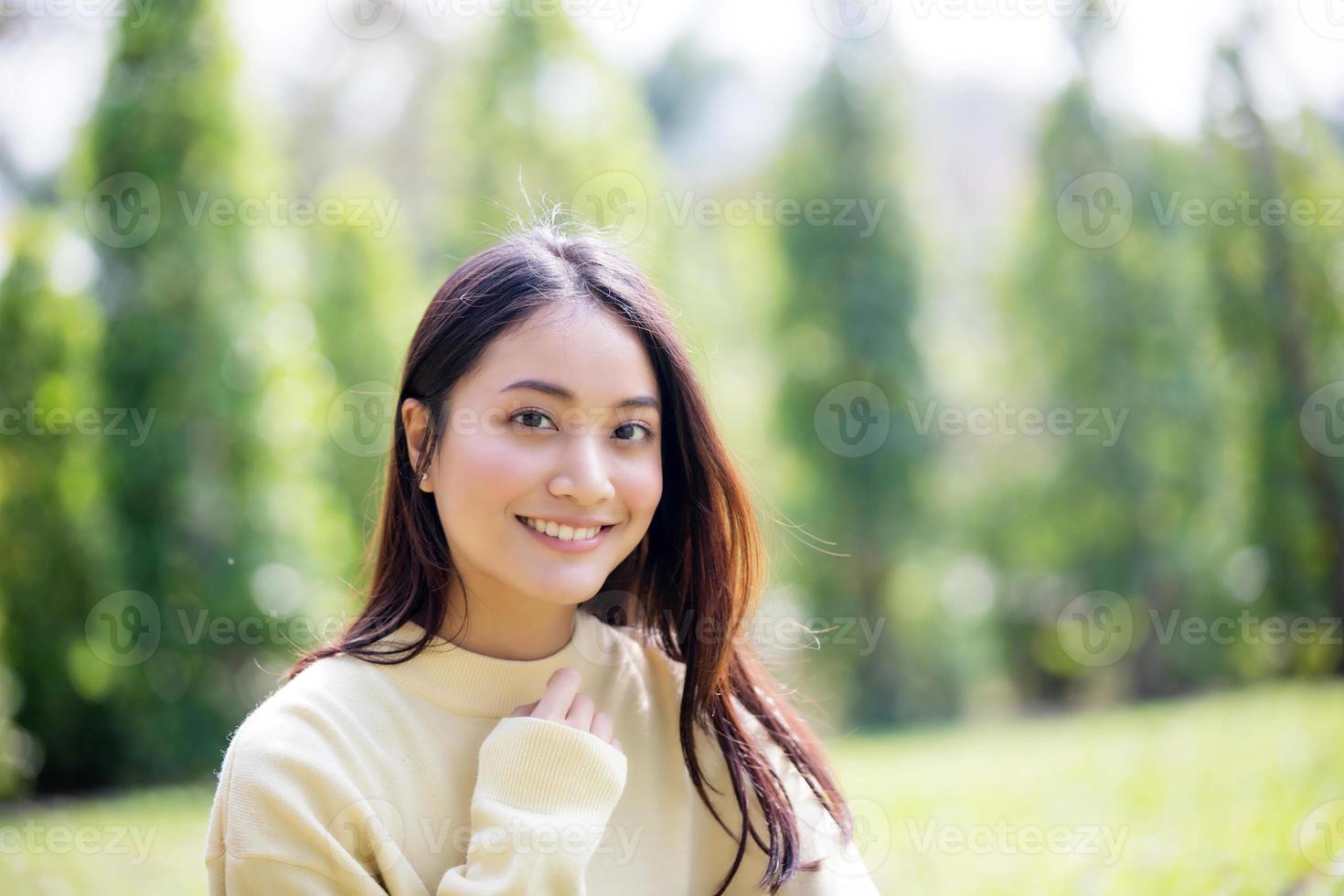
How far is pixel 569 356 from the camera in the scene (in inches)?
76.2

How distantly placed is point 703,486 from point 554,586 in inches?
16.4

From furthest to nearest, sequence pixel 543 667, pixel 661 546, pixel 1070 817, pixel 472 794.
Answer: pixel 1070 817
pixel 661 546
pixel 543 667
pixel 472 794

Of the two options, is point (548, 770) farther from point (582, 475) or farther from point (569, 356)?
point (569, 356)

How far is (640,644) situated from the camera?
7.66 feet

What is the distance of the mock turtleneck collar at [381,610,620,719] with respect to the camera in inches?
77.7

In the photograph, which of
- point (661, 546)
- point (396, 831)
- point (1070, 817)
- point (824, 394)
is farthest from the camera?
point (824, 394)

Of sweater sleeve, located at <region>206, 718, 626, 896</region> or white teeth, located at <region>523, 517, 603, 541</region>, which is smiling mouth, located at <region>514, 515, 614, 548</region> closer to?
white teeth, located at <region>523, 517, 603, 541</region>

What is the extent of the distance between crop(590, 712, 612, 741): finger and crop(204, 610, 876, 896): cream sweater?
4cm

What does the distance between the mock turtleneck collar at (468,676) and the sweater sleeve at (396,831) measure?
0.17m

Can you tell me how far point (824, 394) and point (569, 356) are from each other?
708 cm

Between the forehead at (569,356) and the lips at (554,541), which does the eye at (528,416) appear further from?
the lips at (554,541)

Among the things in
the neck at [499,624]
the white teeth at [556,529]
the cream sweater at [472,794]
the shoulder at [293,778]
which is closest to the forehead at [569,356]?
the white teeth at [556,529]

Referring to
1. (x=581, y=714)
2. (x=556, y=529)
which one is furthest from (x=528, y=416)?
(x=581, y=714)

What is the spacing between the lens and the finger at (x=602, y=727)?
1.91 meters
